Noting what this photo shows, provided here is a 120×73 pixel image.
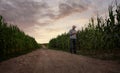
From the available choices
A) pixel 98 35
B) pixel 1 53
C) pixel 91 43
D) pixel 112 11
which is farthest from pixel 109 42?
pixel 1 53

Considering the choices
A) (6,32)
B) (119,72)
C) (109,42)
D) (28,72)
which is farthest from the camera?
(6,32)

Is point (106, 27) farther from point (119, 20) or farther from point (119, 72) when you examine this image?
point (119, 72)

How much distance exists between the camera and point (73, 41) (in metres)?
16.5

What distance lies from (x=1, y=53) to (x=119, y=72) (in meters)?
10.6

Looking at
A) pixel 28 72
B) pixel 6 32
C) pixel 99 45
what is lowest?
pixel 28 72

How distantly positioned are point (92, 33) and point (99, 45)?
7.65 feet

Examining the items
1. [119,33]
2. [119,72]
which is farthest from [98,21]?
[119,72]

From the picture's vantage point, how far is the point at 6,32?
1587 centimetres

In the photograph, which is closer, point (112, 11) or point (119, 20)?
point (119, 20)

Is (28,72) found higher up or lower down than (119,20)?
lower down

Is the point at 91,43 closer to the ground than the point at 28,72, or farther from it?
farther from it

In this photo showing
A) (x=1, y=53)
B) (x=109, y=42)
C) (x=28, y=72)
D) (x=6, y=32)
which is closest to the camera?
(x=28, y=72)

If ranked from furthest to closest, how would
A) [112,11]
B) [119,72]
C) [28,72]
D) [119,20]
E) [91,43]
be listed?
1. [91,43]
2. [112,11]
3. [119,20]
4. [28,72]
5. [119,72]

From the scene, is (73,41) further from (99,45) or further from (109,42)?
(109,42)
